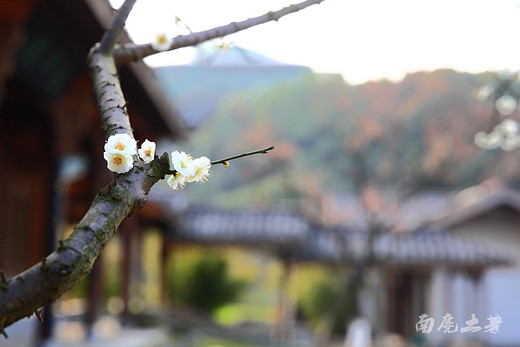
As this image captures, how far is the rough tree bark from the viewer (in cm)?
94

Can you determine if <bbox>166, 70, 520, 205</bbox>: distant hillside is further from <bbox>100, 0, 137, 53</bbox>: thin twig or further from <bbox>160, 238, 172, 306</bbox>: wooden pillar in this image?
<bbox>100, 0, 137, 53</bbox>: thin twig

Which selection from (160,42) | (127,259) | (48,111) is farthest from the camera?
(127,259)

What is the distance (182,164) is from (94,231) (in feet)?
0.95

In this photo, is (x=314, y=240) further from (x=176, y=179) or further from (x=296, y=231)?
(x=176, y=179)

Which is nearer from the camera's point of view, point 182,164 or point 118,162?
point 118,162

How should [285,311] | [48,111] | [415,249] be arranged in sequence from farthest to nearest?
[285,311] < [415,249] < [48,111]

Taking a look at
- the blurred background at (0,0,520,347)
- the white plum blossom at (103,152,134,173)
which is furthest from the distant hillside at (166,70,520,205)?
the white plum blossom at (103,152,134,173)

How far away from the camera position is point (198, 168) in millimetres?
1281

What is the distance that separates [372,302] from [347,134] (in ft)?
15.1

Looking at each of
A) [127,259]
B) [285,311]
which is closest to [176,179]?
[127,259]

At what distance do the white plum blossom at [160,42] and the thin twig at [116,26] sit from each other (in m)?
0.12

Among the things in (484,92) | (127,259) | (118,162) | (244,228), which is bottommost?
(118,162)

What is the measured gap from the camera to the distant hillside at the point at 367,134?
1271 cm

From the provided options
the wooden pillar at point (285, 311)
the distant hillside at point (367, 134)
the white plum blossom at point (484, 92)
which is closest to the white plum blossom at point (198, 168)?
the white plum blossom at point (484, 92)
